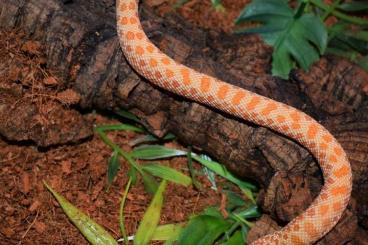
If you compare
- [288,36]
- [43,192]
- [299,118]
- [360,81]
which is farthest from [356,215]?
[43,192]

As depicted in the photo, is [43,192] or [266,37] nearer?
Result: [43,192]

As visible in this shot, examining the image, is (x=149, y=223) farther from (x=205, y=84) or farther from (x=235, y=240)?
(x=205, y=84)

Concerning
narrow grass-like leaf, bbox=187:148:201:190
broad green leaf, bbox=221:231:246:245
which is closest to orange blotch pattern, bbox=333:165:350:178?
broad green leaf, bbox=221:231:246:245

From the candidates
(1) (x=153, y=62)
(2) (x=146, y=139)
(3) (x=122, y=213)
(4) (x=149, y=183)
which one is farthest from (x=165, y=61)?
(3) (x=122, y=213)

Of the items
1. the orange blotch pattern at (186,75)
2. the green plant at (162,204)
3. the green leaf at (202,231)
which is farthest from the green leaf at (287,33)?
the green leaf at (202,231)

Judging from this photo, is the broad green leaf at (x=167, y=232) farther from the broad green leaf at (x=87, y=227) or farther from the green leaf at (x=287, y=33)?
the green leaf at (x=287, y=33)

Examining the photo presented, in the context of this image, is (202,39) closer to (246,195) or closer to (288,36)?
(288,36)
